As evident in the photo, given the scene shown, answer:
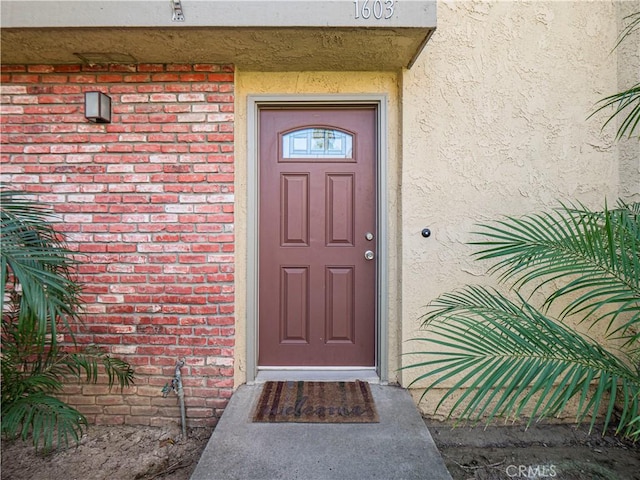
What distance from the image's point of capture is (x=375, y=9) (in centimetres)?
193

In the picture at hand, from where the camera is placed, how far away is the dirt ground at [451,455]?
2047 mm

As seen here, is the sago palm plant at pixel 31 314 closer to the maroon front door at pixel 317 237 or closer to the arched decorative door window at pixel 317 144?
the maroon front door at pixel 317 237

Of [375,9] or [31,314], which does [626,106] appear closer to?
[375,9]

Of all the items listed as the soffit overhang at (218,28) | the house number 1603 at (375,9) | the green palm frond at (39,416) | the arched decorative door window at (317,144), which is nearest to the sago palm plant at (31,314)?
the green palm frond at (39,416)

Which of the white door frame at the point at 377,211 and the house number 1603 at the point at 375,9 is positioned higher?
the house number 1603 at the point at 375,9

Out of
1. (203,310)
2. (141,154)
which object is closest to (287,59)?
(141,154)

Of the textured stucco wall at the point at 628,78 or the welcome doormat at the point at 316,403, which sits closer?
the welcome doormat at the point at 316,403

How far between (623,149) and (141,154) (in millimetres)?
3326

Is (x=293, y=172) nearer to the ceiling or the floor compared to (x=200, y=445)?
nearer to the ceiling

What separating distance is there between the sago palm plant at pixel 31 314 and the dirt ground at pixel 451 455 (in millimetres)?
450

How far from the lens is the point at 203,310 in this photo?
2.43 meters

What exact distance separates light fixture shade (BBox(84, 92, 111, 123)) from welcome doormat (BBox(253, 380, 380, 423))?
2.15 m

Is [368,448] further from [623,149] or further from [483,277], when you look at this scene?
[623,149]

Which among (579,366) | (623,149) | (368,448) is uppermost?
(623,149)
